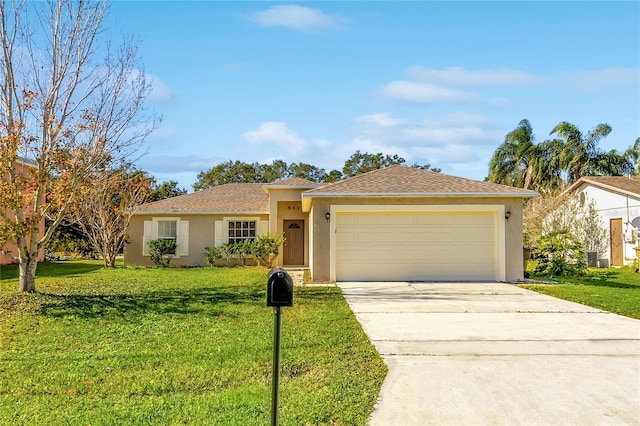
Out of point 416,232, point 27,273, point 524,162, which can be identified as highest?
point 524,162

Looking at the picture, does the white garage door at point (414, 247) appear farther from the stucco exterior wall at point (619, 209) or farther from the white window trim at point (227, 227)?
the stucco exterior wall at point (619, 209)

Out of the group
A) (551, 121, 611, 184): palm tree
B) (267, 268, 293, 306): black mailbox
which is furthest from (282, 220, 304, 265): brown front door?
(551, 121, 611, 184): palm tree

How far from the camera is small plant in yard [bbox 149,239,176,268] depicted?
65.8 feet

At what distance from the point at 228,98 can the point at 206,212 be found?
872 cm

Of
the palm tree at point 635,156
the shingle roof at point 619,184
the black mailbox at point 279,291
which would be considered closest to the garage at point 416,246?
the shingle roof at point 619,184

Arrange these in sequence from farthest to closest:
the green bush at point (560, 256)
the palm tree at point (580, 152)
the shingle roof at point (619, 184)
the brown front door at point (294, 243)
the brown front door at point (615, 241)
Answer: the palm tree at point (580, 152) → the brown front door at point (294, 243) → the brown front door at point (615, 241) → the shingle roof at point (619, 184) → the green bush at point (560, 256)

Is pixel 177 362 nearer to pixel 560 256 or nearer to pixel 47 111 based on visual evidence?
pixel 47 111

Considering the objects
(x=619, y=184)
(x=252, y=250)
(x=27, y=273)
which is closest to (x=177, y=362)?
(x=27, y=273)

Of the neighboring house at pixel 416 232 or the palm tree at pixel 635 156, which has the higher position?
the palm tree at pixel 635 156

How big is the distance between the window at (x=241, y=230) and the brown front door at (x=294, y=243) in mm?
1467

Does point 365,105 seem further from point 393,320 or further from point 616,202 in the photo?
point 616,202

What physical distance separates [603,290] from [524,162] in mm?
22143

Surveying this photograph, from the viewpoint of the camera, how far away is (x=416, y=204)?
44.5 ft

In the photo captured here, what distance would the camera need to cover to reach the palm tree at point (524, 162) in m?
30.2
